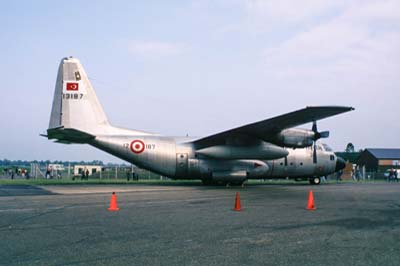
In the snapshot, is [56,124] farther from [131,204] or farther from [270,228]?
[270,228]

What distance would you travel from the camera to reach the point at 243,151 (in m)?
25.8

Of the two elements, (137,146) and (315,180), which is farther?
(315,180)

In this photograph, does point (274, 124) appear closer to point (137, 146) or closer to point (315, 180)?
point (137, 146)

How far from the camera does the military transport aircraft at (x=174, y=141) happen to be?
24.4 metres

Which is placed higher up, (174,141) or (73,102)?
(73,102)

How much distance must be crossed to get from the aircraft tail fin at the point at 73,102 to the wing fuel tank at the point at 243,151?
710 cm

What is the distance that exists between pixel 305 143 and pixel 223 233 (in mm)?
17765

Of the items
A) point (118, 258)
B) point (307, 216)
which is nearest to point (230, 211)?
point (307, 216)

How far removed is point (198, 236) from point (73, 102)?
18.4 meters

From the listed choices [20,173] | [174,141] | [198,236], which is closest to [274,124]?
[174,141]

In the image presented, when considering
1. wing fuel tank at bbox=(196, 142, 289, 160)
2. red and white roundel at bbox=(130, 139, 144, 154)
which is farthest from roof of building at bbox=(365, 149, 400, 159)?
red and white roundel at bbox=(130, 139, 144, 154)

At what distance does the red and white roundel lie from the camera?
24.9m

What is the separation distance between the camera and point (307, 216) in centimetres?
1205

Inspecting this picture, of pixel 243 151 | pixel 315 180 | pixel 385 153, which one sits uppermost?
pixel 385 153
